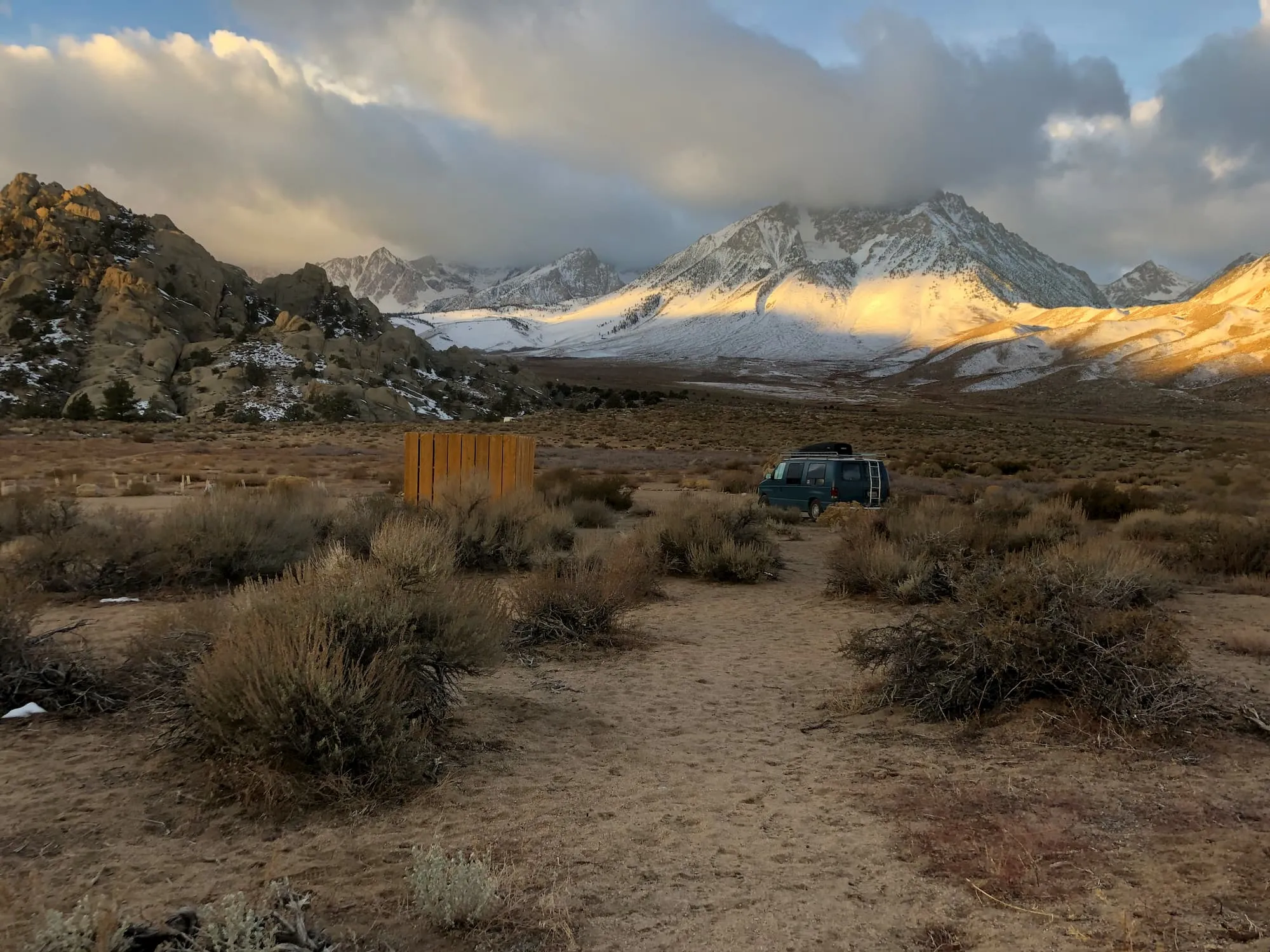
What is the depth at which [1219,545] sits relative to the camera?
1302cm

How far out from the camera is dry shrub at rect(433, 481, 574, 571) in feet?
41.5

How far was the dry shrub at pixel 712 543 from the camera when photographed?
12641 mm

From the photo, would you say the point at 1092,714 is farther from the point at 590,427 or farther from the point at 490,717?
the point at 590,427

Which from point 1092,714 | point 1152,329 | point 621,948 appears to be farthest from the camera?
point 1152,329

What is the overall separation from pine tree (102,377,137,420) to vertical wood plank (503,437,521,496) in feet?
190

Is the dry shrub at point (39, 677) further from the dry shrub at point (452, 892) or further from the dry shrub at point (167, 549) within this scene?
the dry shrub at point (452, 892)

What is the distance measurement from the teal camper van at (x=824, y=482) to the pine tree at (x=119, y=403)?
2269 inches

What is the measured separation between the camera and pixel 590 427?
64562mm

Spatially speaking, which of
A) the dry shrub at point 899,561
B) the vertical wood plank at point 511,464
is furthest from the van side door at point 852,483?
the vertical wood plank at point 511,464

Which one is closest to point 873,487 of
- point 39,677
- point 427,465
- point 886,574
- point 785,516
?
point 785,516

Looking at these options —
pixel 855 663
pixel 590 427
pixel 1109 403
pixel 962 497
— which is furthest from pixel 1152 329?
pixel 855 663

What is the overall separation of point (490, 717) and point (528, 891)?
2.64 m

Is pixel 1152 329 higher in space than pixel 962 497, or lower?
higher

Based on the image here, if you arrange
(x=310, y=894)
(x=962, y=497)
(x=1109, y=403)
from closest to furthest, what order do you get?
(x=310, y=894)
(x=962, y=497)
(x=1109, y=403)
